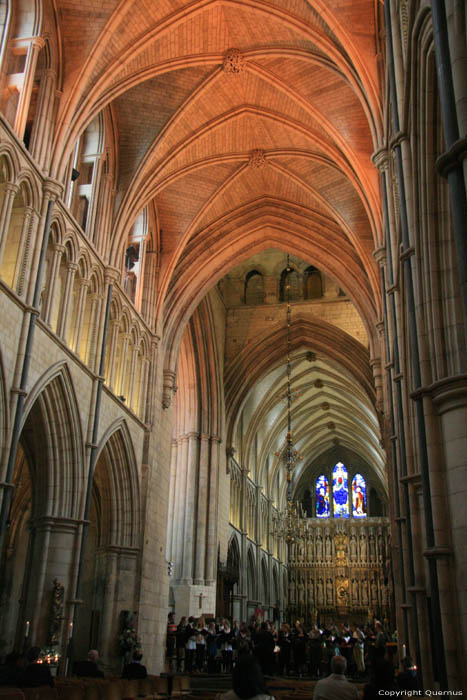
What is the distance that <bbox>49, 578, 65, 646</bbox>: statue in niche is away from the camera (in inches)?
486

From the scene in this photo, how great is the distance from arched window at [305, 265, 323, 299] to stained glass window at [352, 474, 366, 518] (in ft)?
64.0

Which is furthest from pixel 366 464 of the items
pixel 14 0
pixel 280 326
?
pixel 14 0

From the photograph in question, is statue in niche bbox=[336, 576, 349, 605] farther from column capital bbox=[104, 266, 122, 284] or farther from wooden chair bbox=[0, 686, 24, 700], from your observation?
wooden chair bbox=[0, 686, 24, 700]

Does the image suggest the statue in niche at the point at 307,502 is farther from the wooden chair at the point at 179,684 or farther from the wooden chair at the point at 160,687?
the wooden chair at the point at 160,687

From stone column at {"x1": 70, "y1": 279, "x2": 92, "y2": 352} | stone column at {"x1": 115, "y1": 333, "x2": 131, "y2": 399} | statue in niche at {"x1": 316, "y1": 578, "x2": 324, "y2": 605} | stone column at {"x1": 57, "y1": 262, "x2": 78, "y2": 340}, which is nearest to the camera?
stone column at {"x1": 57, "y1": 262, "x2": 78, "y2": 340}

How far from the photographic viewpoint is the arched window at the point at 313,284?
27.8m

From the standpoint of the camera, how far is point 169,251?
20172mm

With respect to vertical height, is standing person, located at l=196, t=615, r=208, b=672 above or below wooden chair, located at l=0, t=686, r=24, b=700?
above

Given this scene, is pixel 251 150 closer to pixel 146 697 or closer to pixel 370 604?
pixel 146 697

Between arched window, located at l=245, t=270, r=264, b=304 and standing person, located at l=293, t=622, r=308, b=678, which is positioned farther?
arched window, located at l=245, t=270, r=264, b=304

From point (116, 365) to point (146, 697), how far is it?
9.73 m

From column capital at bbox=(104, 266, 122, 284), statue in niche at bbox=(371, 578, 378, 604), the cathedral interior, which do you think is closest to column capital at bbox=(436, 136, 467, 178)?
the cathedral interior

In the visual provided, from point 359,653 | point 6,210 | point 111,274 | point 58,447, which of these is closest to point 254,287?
point 111,274

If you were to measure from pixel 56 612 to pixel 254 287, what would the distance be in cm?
1823
